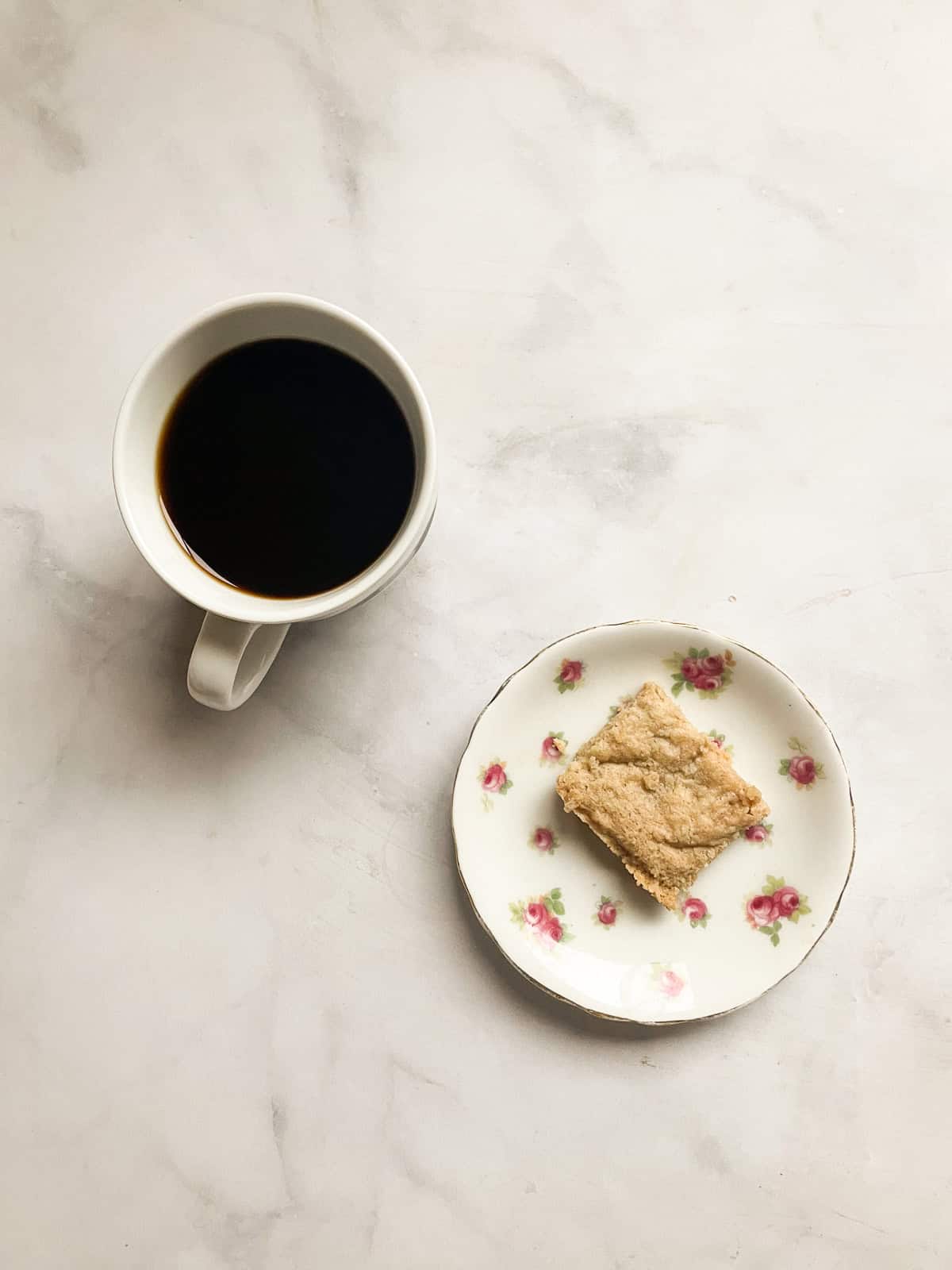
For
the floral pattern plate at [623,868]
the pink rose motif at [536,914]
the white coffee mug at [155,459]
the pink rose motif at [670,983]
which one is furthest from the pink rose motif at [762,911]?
the white coffee mug at [155,459]

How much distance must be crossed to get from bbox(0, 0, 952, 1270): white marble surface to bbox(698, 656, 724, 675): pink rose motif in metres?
0.08

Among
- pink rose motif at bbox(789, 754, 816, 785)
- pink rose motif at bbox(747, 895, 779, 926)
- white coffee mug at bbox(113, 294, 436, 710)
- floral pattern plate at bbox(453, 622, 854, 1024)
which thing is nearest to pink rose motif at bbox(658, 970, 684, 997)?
floral pattern plate at bbox(453, 622, 854, 1024)

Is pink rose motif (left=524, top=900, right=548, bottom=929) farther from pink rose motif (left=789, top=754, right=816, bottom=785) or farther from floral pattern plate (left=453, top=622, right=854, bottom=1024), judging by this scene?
pink rose motif (left=789, top=754, right=816, bottom=785)

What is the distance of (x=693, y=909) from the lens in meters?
1.28

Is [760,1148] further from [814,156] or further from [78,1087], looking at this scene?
[814,156]

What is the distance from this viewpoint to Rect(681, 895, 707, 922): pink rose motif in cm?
128

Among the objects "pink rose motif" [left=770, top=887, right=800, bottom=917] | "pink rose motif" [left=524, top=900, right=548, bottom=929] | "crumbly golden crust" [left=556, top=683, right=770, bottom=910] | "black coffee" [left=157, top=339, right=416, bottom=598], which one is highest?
"black coffee" [left=157, top=339, right=416, bottom=598]

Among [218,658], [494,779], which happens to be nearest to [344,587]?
[218,658]

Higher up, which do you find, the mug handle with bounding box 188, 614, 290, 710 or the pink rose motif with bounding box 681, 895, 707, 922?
the mug handle with bounding box 188, 614, 290, 710

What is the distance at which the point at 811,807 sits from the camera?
1267 mm

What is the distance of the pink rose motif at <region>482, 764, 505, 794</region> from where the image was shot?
1283mm

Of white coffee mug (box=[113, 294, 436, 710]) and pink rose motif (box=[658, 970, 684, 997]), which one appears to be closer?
white coffee mug (box=[113, 294, 436, 710])

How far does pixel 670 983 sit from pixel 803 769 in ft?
1.07

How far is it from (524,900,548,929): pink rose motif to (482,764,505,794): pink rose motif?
0.16 m
